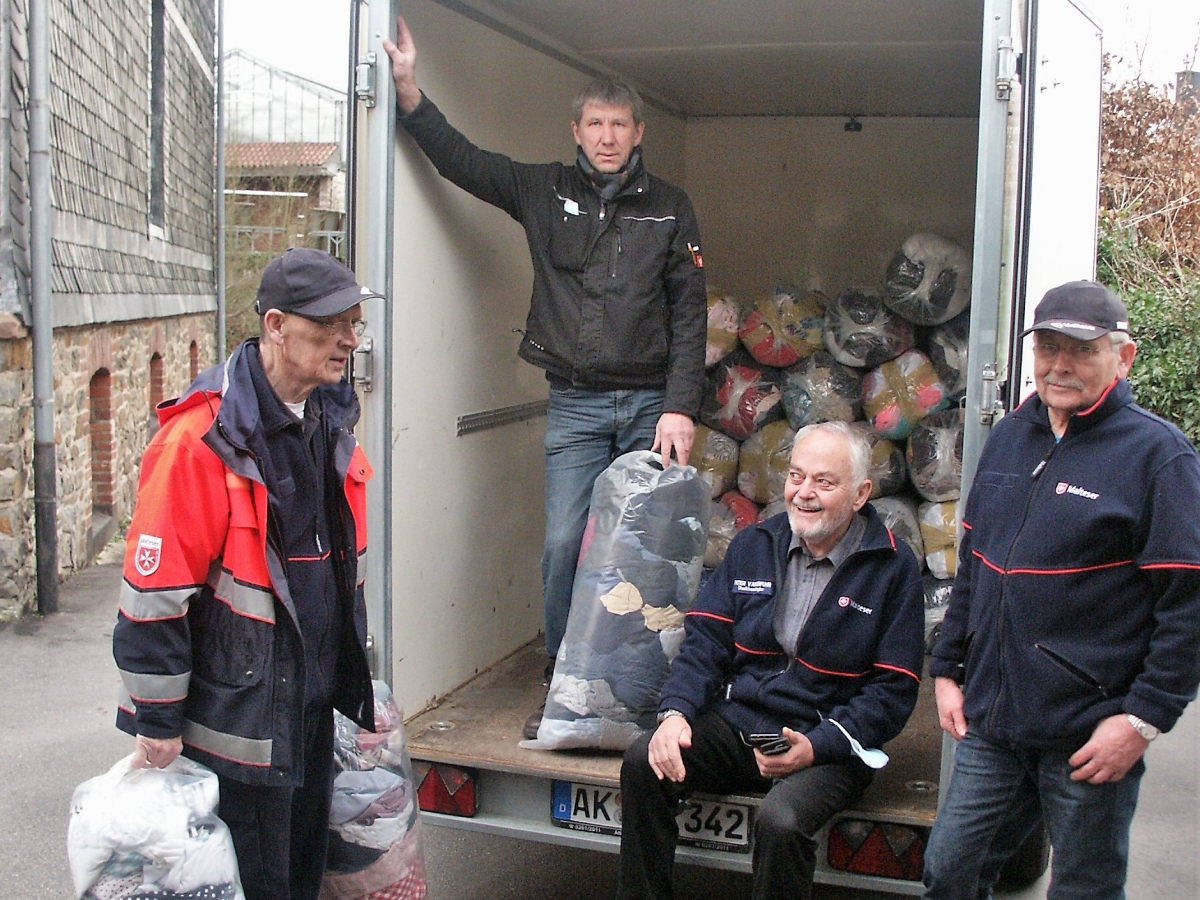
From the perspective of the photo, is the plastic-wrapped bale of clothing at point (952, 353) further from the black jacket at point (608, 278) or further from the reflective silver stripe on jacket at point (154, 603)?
the reflective silver stripe on jacket at point (154, 603)

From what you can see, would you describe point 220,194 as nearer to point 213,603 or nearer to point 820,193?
point 820,193

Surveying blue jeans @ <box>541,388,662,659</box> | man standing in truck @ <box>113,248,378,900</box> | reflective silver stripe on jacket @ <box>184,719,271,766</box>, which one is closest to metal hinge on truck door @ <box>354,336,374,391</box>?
man standing in truck @ <box>113,248,378,900</box>

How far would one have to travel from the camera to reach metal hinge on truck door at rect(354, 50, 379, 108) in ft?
10.3

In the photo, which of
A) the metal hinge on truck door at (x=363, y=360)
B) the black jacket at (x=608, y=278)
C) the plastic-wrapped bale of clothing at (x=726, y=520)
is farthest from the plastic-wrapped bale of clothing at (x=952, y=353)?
the metal hinge on truck door at (x=363, y=360)

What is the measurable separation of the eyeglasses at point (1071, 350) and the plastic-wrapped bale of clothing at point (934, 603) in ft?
6.93

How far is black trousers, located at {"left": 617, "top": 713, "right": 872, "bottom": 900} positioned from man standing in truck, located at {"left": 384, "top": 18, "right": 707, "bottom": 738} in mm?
869

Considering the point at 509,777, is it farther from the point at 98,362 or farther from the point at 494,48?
the point at 98,362

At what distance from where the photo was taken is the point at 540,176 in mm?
3809

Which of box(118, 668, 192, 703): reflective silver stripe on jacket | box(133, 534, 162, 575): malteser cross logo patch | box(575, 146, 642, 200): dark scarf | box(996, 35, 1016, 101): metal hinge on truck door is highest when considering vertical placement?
box(996, 35, 1016, 101): metal hinge on truck door

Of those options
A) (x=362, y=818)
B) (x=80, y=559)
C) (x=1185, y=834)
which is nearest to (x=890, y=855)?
(x=362, y=818)

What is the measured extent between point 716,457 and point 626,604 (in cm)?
182

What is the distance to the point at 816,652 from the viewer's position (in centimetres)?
298

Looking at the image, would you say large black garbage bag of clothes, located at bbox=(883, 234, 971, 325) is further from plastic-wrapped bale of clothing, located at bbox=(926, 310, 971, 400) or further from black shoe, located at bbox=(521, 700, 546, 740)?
A: black shoe, located at bbox=(521, 700, 546, 740)

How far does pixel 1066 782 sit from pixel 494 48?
2.77 m
